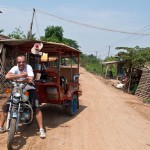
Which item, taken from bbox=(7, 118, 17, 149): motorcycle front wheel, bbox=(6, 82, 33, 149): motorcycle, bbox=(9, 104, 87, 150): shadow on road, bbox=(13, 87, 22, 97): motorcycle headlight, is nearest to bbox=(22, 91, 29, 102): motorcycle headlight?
bbox=(6, 82, 33, 149): motorcycle

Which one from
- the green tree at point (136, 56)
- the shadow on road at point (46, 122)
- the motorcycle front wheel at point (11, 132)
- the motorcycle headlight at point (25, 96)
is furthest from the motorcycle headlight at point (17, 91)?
the green tree at point (136, 56)

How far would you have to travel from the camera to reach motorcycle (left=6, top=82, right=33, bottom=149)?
221 inches

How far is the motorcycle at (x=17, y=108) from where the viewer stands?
561 centimetres

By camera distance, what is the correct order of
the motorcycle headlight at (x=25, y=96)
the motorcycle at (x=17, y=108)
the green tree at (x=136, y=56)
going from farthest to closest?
the green tree at (x=136, y=56), the motorcycle headlight at (x=25, y=96), the motorcycle at (x=17, y=108)

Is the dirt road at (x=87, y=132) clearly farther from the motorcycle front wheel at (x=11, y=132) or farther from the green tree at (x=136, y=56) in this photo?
the green tree at (x=136, y=56)

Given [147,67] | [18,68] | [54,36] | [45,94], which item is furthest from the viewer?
[54,36]

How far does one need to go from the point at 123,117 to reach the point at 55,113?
2277 millimetres

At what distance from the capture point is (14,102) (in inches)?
231

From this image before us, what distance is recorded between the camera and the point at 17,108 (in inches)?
231

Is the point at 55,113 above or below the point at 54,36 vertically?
below

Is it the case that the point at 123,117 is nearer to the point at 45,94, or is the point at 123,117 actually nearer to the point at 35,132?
the point at 45,94

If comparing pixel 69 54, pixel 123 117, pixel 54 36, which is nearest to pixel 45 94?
pixel 69 54

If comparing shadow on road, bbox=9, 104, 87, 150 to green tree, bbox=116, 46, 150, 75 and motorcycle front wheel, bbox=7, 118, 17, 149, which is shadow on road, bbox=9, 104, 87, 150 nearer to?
motorcycle front wheel, bbox=7, 118, 17, 149

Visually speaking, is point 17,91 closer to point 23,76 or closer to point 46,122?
point 23,76
